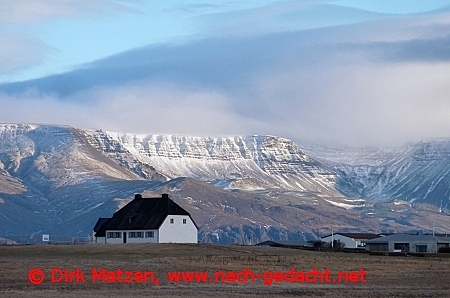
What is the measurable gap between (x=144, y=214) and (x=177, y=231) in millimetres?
5335

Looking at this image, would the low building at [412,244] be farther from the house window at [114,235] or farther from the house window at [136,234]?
the house window at [136,234]

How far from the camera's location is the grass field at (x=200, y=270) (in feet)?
218

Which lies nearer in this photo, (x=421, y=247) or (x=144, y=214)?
(x=144, y=214)

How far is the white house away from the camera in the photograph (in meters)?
145

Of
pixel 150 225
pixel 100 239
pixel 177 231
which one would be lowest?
pixel 100 239

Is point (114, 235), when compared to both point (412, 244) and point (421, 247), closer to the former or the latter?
point (421, 247)

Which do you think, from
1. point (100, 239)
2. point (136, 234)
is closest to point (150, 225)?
point (136, 234)

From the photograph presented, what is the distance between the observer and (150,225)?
14550 centimetres

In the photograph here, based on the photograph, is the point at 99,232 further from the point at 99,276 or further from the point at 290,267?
the point at 99,276

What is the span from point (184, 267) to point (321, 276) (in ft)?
36.5

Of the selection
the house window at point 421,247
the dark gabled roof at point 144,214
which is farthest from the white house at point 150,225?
the house window at point 421,247

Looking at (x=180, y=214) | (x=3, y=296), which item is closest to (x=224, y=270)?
(x=3, y=296)

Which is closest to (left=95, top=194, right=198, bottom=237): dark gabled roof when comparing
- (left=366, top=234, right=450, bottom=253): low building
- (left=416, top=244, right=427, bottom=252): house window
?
(left=366, top=234, right=450, bottom=253): low building

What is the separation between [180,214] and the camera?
148625 millimetres
